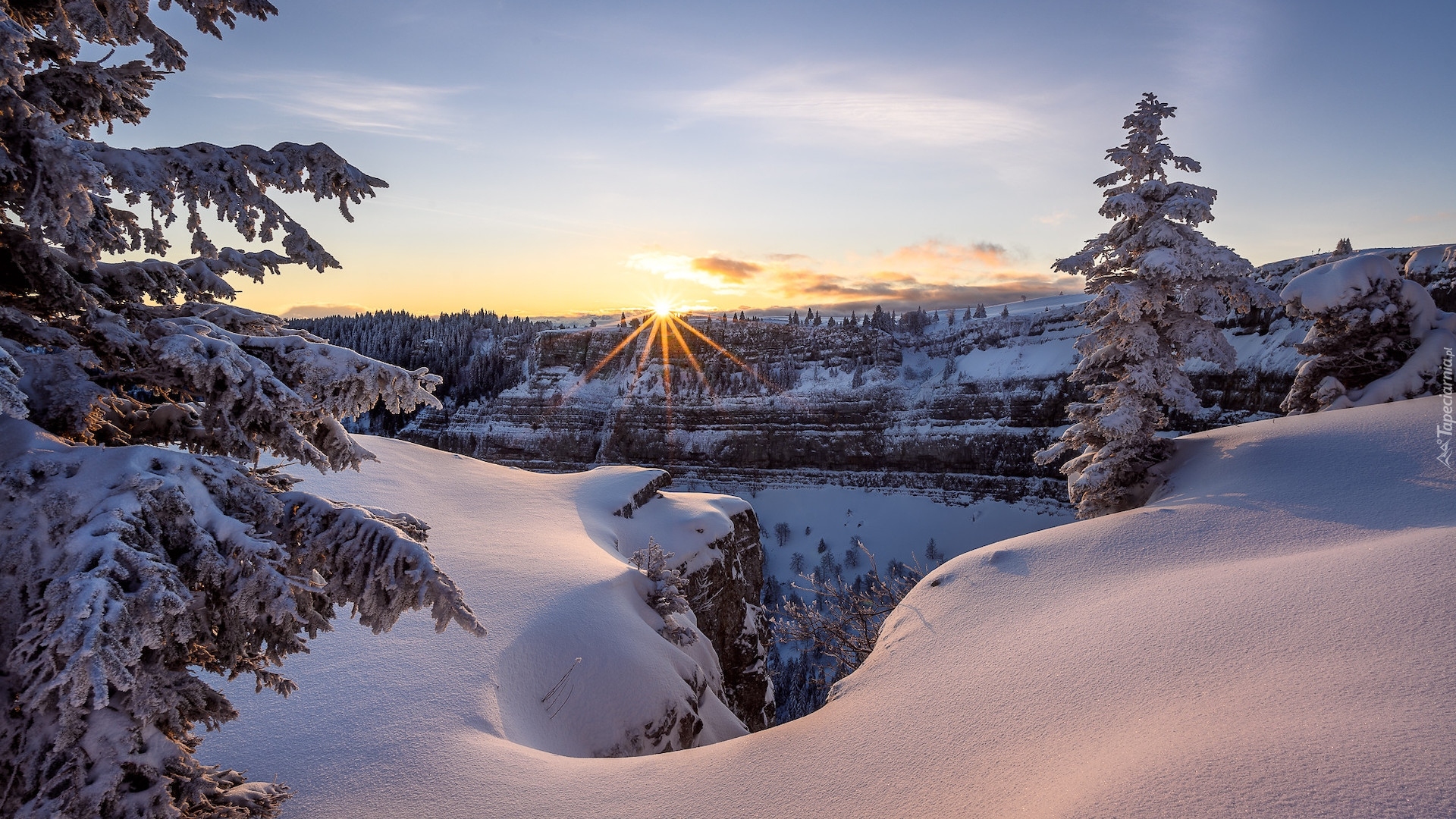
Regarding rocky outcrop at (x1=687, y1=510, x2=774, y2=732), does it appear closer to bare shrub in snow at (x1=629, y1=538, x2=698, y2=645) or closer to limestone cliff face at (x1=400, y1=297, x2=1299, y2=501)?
bare shrub in snow at (x1=629, y1=538, x2=698, y2=645)

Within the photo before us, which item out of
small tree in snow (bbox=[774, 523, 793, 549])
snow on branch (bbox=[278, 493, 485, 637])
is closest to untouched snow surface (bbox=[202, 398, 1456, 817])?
snow on branch (bbox=[278, 493, 485, 637])

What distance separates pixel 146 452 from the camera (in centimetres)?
337

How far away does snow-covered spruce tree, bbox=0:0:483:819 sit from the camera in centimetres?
282

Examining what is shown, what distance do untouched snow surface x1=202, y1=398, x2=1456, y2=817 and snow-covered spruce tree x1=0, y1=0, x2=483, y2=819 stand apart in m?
2.41

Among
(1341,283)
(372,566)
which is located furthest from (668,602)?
(1341,283)

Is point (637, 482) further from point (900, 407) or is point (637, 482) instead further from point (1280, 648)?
point (900, 407)

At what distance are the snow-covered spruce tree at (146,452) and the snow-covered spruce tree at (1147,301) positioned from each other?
13893mm

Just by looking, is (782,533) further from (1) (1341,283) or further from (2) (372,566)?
(2) (372,566)

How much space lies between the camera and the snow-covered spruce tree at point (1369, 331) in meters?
12.8

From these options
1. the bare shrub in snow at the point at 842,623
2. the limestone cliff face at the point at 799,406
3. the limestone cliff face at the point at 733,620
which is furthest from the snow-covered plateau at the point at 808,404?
the bare shrub in snow at the point at 842,623

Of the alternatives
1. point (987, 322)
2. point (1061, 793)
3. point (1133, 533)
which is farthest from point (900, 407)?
point (1061, 793)

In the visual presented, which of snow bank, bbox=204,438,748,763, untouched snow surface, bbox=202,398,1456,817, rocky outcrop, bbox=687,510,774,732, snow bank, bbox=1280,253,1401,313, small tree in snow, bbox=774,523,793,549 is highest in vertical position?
snow bank, bbox=1280,253,1401,313

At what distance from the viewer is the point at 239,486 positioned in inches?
143

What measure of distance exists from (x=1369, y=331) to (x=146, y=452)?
1996 centimetres
